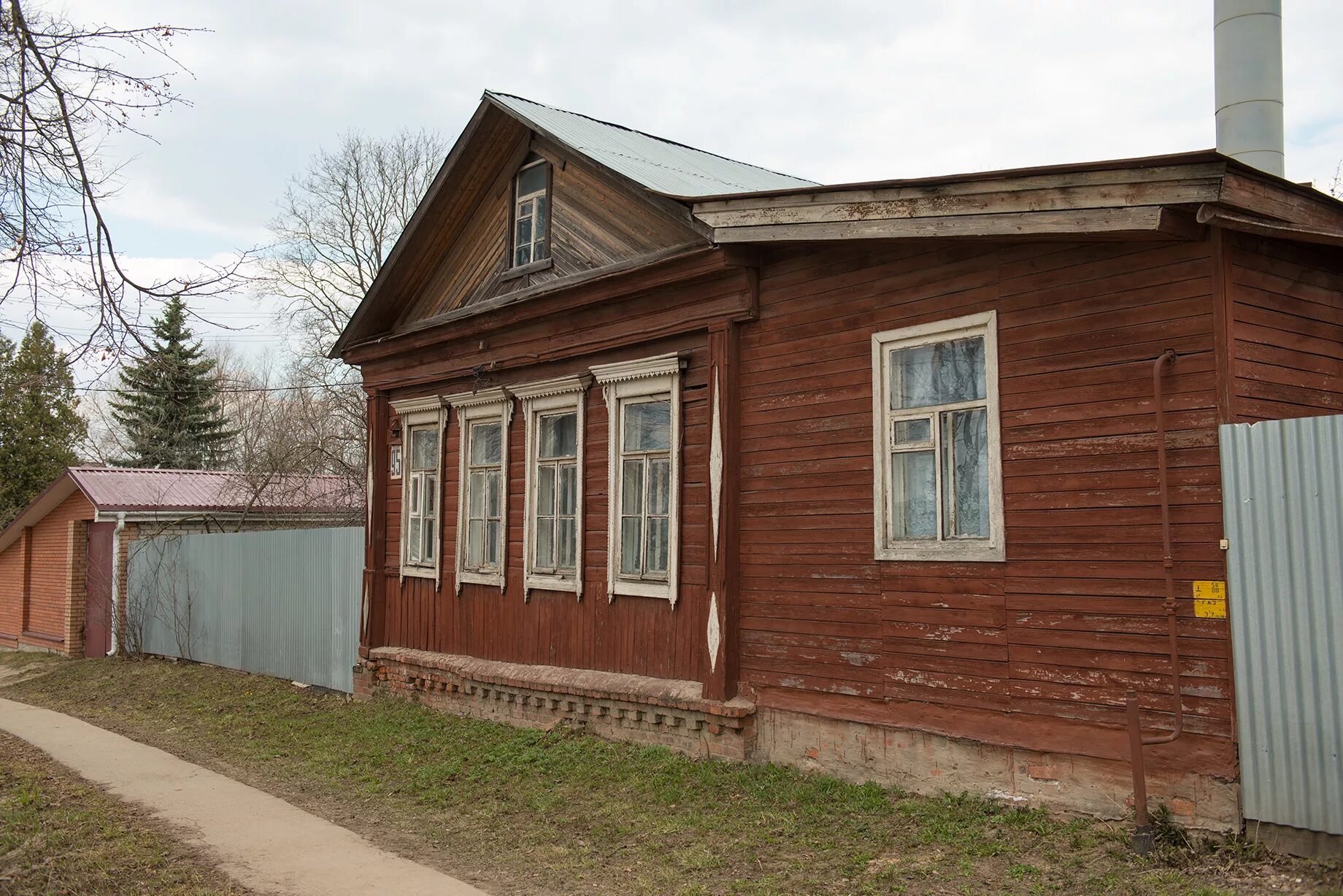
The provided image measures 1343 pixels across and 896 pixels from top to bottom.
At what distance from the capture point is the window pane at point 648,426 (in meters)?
9.84

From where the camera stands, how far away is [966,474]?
24.1 feet

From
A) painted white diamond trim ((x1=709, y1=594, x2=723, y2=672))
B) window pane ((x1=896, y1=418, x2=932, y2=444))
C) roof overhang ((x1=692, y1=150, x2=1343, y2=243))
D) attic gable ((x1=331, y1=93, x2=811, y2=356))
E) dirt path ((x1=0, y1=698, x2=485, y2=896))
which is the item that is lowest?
dirt path ((x1=0, y1=698, x2=485, y2=896))

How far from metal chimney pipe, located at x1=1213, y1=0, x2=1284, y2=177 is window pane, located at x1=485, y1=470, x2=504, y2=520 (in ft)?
25.3

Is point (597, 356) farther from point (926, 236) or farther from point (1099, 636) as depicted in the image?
point (1099, 636)

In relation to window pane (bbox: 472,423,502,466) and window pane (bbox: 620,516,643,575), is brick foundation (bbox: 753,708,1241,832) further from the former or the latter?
window pane (bbox: 472,423,502,466)

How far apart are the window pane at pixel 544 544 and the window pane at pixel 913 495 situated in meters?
4.34

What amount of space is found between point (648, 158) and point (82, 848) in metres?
7.94

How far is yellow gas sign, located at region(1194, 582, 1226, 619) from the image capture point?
5.99 meters

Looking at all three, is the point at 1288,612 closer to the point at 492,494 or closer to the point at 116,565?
the point at 492,494

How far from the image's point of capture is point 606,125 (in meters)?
12.8

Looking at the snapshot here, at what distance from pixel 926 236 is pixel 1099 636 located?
2707 millimetres

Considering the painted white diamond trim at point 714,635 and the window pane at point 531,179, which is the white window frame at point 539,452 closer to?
the painted white diamond trim at point 714,635

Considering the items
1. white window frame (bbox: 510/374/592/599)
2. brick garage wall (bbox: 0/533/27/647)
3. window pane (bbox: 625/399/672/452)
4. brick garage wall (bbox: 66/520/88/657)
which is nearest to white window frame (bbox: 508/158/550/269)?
white window frame (bbox: 510/374/592/599)

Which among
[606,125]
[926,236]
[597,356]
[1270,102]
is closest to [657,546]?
[597,356]
